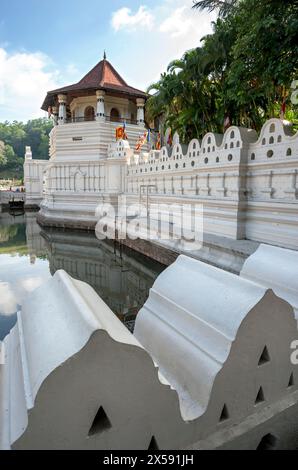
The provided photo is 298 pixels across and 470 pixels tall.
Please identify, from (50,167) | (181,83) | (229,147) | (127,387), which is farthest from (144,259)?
(50,167)

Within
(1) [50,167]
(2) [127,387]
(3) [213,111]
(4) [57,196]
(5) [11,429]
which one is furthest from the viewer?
(1) [50,167]

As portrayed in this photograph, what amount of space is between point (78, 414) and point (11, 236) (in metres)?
15.5

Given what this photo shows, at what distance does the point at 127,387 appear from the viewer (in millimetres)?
1520

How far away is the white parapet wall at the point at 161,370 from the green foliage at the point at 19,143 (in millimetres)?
55432

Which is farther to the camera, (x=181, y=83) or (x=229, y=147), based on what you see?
(x=181, y=83)

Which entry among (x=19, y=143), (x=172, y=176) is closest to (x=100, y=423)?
(x=172, y=176)

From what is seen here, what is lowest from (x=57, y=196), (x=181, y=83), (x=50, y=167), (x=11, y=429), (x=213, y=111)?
(x=11, y=429)

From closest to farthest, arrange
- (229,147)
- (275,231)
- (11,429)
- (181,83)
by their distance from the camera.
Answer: (11,429) → (275,231) → (229,147) → (181,83)

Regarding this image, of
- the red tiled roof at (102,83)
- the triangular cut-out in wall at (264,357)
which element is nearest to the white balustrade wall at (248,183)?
the triangular cut-out in wall at (264,357)

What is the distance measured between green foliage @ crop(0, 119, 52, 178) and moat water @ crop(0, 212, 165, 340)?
44.1 m

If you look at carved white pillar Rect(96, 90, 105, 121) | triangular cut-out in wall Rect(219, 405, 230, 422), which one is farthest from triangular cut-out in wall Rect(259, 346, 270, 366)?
carved white pillar Rect(96, 90, 105, 121)

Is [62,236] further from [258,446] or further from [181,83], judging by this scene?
[258,446]

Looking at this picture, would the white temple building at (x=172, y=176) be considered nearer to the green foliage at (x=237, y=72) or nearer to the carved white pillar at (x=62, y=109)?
the carved white pillar at (x=62, y=109)

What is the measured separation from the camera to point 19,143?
68375 millimetres
